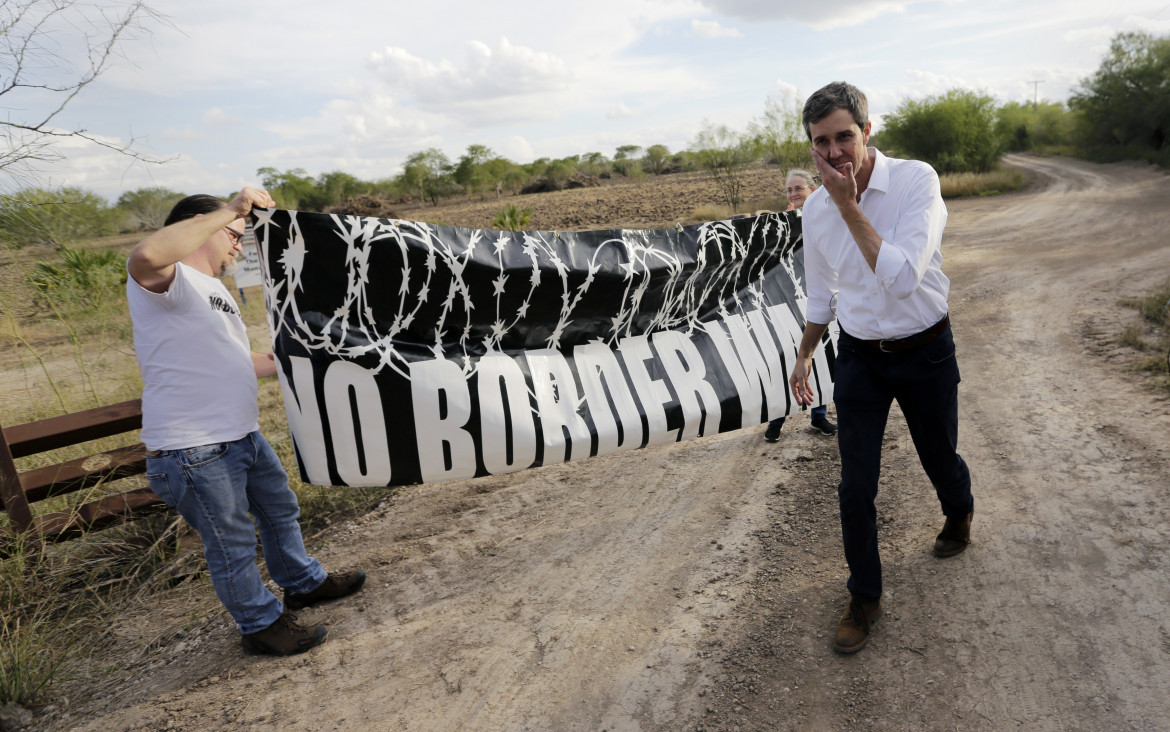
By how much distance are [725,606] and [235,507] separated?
8.22ft

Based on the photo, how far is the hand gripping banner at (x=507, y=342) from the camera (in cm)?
367

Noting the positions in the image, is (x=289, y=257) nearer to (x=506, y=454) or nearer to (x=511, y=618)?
(x=506, y=454)

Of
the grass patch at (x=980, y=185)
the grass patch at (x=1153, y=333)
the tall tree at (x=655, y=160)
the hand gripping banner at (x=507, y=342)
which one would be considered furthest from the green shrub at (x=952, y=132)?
the tall tree at (x=655, y=160)

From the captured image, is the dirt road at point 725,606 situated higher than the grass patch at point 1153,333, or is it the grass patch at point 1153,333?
the grass patch at point 1153,333

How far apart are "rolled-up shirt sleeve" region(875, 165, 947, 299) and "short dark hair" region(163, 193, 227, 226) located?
2978mm

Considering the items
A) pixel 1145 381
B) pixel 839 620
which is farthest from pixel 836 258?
pixel 1145 381

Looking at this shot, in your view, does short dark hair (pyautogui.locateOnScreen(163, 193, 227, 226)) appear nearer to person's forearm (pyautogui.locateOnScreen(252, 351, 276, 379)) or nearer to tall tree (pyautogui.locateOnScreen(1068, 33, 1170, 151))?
person's forearm (pyautogui.locateOnScreen(252, 351, 276, 379))

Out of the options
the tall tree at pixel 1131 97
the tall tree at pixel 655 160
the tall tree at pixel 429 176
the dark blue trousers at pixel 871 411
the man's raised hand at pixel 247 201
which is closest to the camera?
the dark blue trousers at pixel 871 411

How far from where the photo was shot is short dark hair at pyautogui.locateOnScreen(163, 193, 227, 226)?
10.2 feet

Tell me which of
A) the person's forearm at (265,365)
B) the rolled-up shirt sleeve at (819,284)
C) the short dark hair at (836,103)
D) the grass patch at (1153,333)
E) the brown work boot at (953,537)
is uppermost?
the short dark hair at (836,103)

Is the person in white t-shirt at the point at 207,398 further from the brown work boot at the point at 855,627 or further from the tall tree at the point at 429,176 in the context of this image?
the tall tree at the point at 429,176

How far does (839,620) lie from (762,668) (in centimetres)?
54

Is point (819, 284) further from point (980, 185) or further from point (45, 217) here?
point (980, 185)

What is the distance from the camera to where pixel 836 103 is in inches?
109
